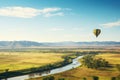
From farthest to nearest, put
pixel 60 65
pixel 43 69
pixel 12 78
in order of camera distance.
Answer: pixel 60 65 < pixel 43 69 < pixel 12 78

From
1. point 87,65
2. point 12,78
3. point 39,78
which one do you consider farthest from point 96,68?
point 12,78

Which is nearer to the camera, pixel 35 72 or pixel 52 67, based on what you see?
pixel 35 72

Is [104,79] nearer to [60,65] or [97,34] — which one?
[97,34]

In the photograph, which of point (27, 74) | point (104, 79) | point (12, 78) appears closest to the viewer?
point (104, 79)

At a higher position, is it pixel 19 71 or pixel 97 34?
pixel 97 34

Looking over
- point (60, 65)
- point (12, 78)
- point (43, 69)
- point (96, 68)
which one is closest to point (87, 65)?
point (96, 68)

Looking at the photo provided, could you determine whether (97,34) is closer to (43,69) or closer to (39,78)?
(39,78)

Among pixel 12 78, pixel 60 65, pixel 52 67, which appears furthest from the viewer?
pixel 60 65

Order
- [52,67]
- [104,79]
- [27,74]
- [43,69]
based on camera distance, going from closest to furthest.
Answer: [104,79] → [27,74] → [43,69] → [52,67]

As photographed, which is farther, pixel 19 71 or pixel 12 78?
pixel 19 71
